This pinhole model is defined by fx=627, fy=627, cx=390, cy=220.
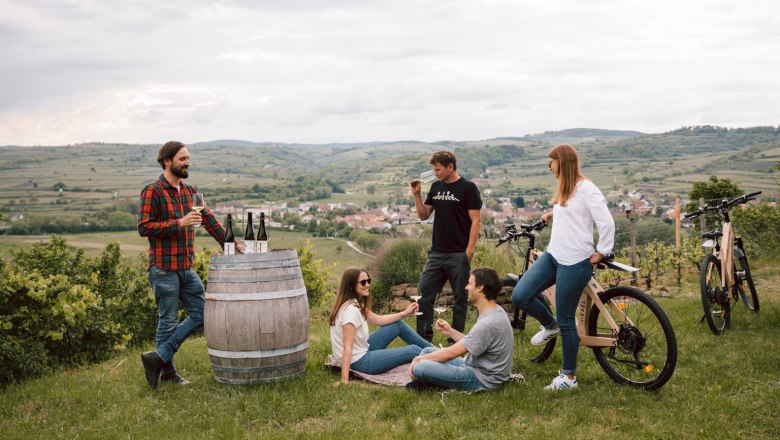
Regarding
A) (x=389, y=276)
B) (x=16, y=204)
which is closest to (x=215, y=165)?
(x=16, y=204)

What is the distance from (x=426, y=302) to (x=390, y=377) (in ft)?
4.30


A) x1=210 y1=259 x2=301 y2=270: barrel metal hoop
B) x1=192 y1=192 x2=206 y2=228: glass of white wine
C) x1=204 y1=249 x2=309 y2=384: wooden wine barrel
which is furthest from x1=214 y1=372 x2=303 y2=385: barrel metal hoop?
x1=192 y1=192 x2=206 y2=228: glass of white wine

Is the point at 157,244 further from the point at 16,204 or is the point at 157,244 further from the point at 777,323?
the point at 16,204

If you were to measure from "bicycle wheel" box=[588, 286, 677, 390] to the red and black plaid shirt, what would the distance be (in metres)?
3.55

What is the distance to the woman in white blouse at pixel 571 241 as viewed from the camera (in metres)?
4.84

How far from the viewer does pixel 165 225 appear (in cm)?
519

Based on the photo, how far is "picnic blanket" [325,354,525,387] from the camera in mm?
5402

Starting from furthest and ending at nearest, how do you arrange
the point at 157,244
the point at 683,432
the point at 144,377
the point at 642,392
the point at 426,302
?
the point at 426,302, the point at 144,377, the point at 157,244, the point at 642,392, the point at 683,432

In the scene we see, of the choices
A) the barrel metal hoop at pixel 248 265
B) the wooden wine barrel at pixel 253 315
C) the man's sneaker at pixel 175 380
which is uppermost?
the barrel metal hoop at pixel 248 265

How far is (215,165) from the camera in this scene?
11531 centimetres

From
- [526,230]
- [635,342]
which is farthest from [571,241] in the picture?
[526,230]

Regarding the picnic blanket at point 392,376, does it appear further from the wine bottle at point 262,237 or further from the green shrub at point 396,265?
the green shrub at point 396,265

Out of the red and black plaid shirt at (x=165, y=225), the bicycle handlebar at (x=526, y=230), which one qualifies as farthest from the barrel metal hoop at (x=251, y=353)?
the bicycle handlebar at (x=526, y=230)

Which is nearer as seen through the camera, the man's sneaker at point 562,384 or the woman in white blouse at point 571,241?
the woman in white blouse at point 571,241
